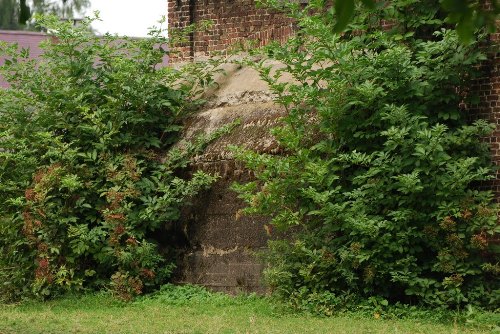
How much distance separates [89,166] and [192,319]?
11.3ft

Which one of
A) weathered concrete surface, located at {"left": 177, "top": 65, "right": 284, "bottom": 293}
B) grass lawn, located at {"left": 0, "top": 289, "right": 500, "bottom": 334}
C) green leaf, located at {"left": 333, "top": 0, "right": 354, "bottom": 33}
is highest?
green leaf, located at {"left": 333, "top": 0, "right": 354, "bottom": 33}

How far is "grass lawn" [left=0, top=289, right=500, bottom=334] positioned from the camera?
33.5 ft

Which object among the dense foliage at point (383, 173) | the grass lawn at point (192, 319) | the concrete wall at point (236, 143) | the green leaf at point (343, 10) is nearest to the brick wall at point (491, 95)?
the concrete wall at point (236, 143)

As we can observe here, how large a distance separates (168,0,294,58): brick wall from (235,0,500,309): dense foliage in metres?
2.54

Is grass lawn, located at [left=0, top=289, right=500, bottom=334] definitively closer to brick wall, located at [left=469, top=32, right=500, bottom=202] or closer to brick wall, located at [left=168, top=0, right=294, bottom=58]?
brick wall, located at [left=469, top=32, right=500, bottom=202]

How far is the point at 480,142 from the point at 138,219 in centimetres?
452

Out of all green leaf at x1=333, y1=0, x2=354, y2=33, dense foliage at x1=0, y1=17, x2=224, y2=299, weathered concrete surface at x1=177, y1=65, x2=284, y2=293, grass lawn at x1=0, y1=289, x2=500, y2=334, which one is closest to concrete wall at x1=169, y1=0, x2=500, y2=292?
weathered concrete surface at x1=177, y1=65, x2=284, y2=293

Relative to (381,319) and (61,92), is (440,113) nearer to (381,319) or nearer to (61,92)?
(381,319)

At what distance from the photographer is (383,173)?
11.3 m

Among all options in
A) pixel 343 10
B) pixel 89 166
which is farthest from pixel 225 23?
pixel 343 10

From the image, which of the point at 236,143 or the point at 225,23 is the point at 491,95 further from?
the point at 225,23

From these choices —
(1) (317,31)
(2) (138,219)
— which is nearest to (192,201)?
(2) (138,219)

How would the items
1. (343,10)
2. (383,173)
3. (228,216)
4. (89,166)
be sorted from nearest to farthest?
(343,10)
(383,173)
(228,216)
(89,166)

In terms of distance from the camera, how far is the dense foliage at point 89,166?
43.3 ft
